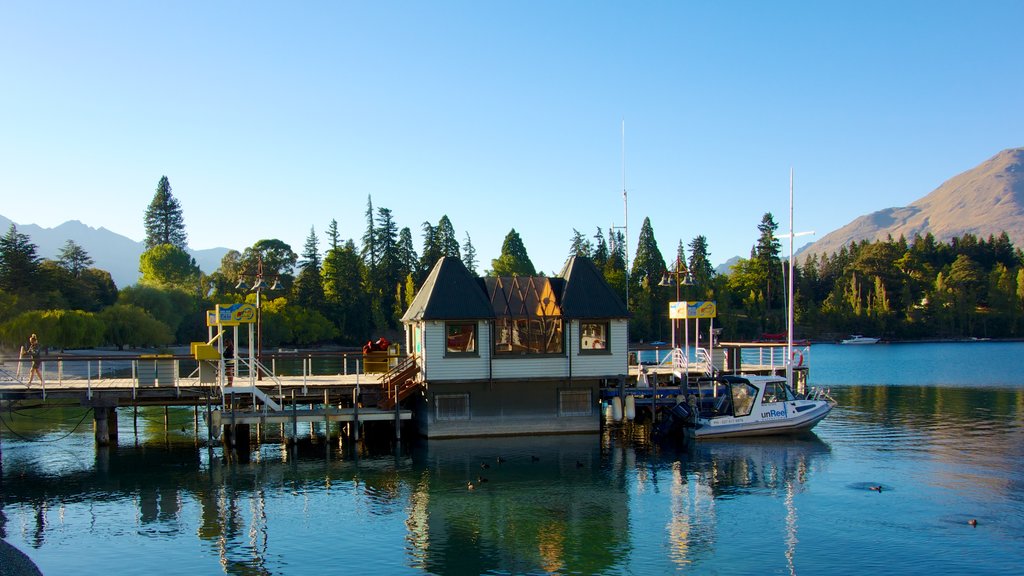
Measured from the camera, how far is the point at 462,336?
36.1 metres

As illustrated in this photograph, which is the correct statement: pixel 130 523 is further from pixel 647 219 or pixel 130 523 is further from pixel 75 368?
pixel 647 219

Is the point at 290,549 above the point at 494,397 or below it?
below

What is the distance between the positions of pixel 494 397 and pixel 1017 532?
2040 centimetres

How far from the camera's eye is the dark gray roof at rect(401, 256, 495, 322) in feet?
117

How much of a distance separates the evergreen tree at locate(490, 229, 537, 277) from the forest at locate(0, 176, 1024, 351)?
11.2 inches

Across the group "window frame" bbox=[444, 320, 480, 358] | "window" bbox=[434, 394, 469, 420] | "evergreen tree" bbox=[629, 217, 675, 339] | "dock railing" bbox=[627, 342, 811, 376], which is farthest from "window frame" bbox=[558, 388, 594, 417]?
"evergreen tree" bbox=[629, 217, 675, 339]

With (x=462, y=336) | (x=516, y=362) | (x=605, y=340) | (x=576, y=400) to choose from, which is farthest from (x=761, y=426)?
(x=462, y=336)

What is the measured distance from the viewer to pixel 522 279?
1515 inches

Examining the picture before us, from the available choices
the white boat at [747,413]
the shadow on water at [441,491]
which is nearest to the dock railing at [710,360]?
the white boat at [747,413]

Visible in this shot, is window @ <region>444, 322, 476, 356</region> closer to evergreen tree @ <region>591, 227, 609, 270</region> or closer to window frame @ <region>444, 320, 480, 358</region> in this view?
window frame @ <region>444, 320, 480, 358</region>

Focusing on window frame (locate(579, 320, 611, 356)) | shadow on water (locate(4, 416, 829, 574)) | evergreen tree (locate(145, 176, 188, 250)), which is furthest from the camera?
evergreen tree (locate(145, 176, 188, 250))

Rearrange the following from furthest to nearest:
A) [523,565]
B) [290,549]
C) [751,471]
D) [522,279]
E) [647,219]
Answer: [647,219], [522,279], [751,471], [290,549], [523,565]

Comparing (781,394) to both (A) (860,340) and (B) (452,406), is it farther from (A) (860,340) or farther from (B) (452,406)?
(A) (860,340)

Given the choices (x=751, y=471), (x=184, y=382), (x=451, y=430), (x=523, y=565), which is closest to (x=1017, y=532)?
(x=751, y=471)
